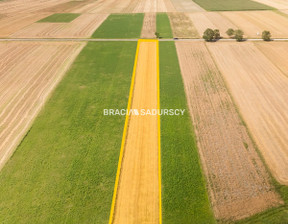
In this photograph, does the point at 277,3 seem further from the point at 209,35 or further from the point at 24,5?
the point at 24,5

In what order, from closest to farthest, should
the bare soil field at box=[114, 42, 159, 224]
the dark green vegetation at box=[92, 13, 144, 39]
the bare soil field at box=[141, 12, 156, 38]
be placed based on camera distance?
the bare soil field at box=[114, 42, 159, 224]
the bare soil field at box=[141, 12, 156, 38]
the dark green vegetation at box=[92, 13, 144, 39]

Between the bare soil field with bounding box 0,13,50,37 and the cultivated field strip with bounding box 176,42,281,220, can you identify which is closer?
the cultivated field strip with bounding box 176,42,281,220

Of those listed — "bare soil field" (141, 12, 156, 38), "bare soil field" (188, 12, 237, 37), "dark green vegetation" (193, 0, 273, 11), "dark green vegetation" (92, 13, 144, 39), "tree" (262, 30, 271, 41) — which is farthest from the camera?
"dark green vegetation" (193, 0, 273, 11)

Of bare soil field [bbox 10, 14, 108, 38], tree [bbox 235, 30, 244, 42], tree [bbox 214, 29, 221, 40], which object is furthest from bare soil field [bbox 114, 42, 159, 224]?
bare soil field [bbox 10, 14, 108, 38]

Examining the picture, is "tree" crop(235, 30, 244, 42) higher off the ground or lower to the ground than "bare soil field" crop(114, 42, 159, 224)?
higher

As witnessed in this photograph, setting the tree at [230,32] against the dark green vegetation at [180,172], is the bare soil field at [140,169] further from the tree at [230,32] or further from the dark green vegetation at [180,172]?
the tree at [230,32]

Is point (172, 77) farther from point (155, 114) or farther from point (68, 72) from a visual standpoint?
point (68, 72)

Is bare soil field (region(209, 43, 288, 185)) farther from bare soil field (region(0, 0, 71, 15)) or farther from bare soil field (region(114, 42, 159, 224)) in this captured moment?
bare soil field (region(0, 0, 71, 15))
